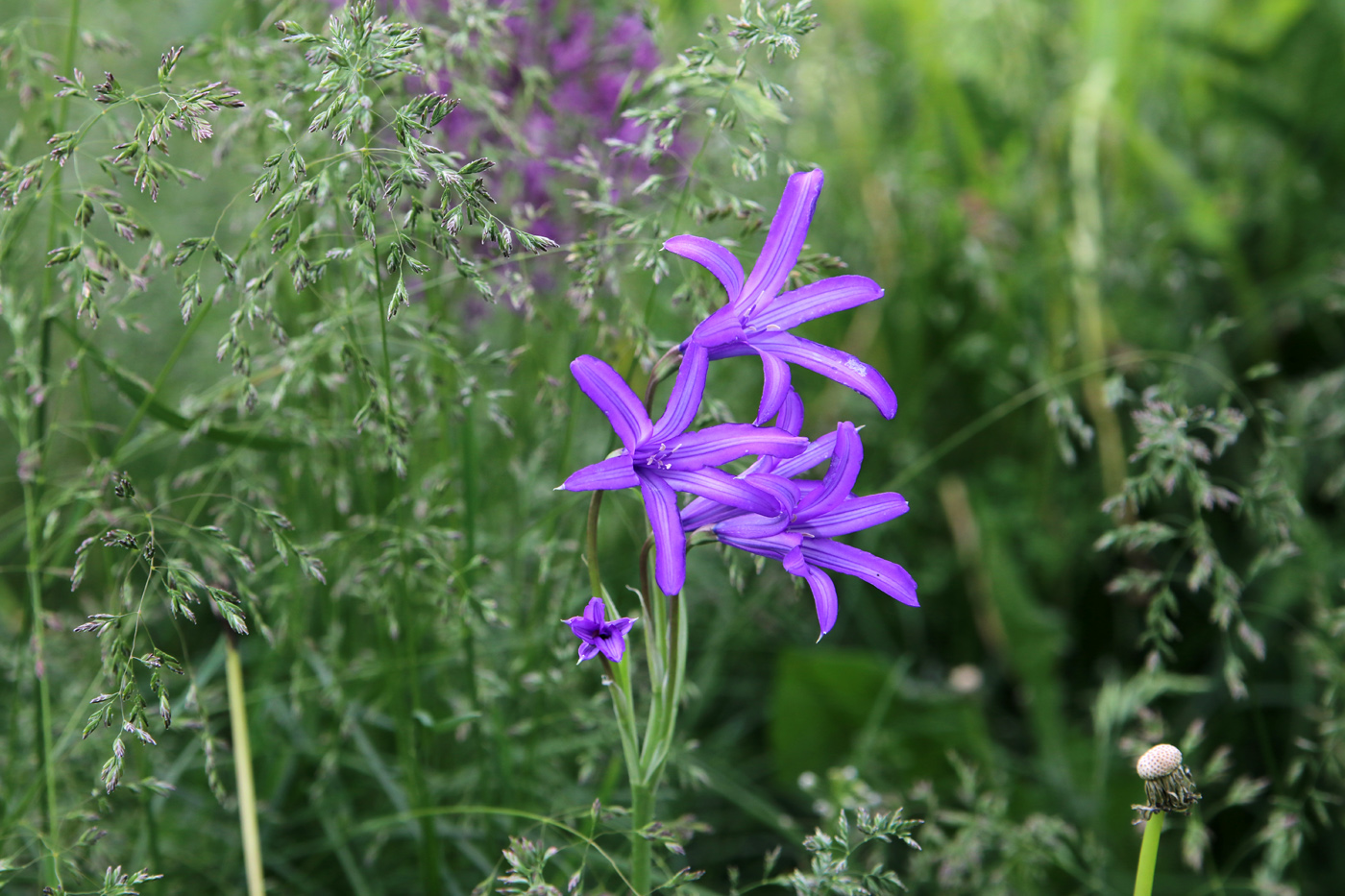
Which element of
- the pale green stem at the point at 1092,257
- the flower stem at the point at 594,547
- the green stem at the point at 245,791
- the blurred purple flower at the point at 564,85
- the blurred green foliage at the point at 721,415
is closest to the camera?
the flower stem at the point at 594,547

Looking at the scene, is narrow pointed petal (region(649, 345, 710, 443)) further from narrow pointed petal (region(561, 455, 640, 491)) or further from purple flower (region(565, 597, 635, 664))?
purple flower (region(565, 597, 635, 664))

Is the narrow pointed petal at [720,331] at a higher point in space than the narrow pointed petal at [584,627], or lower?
higher

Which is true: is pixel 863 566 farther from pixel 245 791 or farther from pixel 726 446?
pixel 245 791

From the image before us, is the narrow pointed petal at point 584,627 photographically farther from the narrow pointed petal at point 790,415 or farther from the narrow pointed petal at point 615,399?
the narrow pointed petal at point 790,415

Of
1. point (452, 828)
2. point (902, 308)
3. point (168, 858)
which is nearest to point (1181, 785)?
point (452, 828)

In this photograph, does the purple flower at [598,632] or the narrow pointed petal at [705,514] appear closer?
the purple flower at [598,632]

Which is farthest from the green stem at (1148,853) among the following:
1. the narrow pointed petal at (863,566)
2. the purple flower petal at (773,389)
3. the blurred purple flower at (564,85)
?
the blurred purple flower at (564,85)

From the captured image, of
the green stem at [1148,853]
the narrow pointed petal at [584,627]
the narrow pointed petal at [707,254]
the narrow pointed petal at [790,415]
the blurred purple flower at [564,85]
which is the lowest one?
the green stem at [1148,853]
